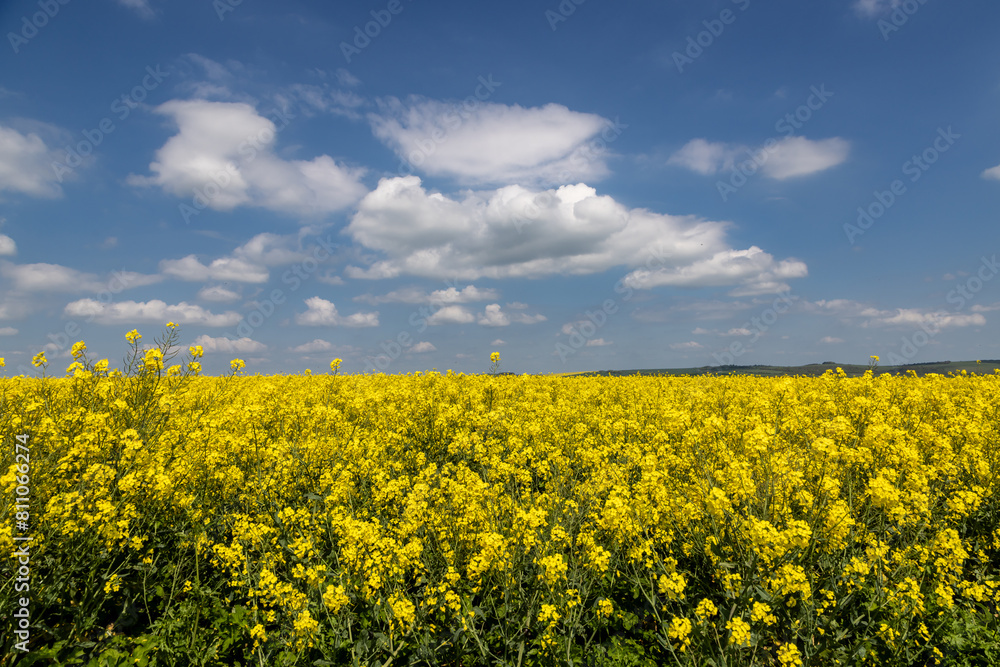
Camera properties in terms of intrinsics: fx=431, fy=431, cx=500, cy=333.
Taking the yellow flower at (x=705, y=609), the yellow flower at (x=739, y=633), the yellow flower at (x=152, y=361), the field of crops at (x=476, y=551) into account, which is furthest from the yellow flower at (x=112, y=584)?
the yellow flower at (x=739, y=633)

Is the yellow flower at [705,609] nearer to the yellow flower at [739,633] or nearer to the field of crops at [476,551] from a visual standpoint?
the field of crops at [476,551]

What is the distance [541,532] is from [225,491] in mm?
4408

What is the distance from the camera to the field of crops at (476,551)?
4.09 meters

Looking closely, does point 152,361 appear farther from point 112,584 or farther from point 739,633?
point 739,633

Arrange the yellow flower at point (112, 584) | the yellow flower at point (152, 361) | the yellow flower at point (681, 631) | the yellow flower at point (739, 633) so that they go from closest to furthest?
the yellow flower at point (739, 633)
the yellow flower at point (681, 631)
the yellow flower at point (112, 584)
the yellow flower at point (152, 361)

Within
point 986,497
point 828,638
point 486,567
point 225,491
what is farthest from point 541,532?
point 986,497

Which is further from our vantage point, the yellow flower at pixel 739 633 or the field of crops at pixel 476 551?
the field of crops at pixel 476 551

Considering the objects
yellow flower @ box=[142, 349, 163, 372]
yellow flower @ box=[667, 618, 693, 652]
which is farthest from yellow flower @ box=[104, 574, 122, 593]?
yellow flower @ box=[667, 618, 693, 652]

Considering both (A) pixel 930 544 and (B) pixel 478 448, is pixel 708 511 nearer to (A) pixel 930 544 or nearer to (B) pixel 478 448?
(A) pixel 930 544

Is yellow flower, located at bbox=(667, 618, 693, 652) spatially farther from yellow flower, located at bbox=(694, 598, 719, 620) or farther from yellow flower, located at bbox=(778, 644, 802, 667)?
yellow flower, located at bbox=(778, 644, 802, 667)

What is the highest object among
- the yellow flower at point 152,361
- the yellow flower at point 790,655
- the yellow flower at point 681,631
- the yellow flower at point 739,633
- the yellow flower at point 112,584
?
the yellow flower at point 152,361

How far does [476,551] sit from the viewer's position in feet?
15.6

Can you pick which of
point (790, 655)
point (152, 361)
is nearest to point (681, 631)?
point (790, 655)

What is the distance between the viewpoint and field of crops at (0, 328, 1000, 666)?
409cm
